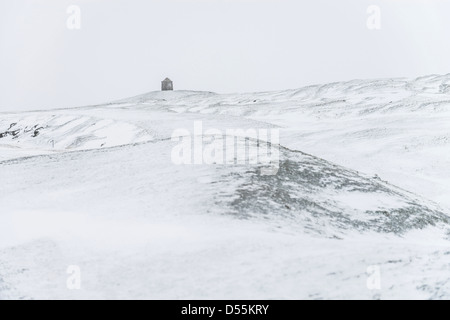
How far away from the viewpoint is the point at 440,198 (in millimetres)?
20516

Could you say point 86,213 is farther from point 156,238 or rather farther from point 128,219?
point 156,238

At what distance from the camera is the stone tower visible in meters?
101

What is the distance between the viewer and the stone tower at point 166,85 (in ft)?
330
